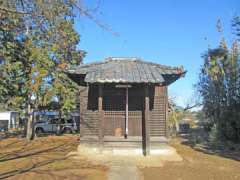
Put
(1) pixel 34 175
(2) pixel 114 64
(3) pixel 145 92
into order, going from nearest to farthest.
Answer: (1) pixel 34 175
(3) pixel 145 92
(2) pixel 114 64

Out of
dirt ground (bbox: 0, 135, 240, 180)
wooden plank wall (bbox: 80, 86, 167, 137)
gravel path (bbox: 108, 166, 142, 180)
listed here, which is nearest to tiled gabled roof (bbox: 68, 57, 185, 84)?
wooden plank wall (bbox: 80, 86, 167, 137)

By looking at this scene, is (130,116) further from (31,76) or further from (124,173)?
(31,76)

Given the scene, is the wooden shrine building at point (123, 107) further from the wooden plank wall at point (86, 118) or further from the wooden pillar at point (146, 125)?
the wooden pillar at point (146, 125)

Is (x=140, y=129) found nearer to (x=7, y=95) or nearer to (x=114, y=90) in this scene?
(x=114, y=90)

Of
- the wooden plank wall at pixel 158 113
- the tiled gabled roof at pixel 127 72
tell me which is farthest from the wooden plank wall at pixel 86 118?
the wooden plank wall at pixel 158 113

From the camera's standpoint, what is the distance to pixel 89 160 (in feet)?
33.8

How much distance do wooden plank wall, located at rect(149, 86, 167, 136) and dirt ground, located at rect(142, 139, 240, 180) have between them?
1726mm

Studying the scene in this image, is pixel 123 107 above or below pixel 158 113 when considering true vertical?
above

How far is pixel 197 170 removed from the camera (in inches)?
342

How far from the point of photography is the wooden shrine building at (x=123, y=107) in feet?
39.3

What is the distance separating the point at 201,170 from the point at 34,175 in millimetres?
4462

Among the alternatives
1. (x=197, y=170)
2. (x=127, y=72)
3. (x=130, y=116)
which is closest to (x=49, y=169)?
(x=197, y=170)

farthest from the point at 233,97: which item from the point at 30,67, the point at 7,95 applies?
the point at 7,95

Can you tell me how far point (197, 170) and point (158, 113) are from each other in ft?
12.9
